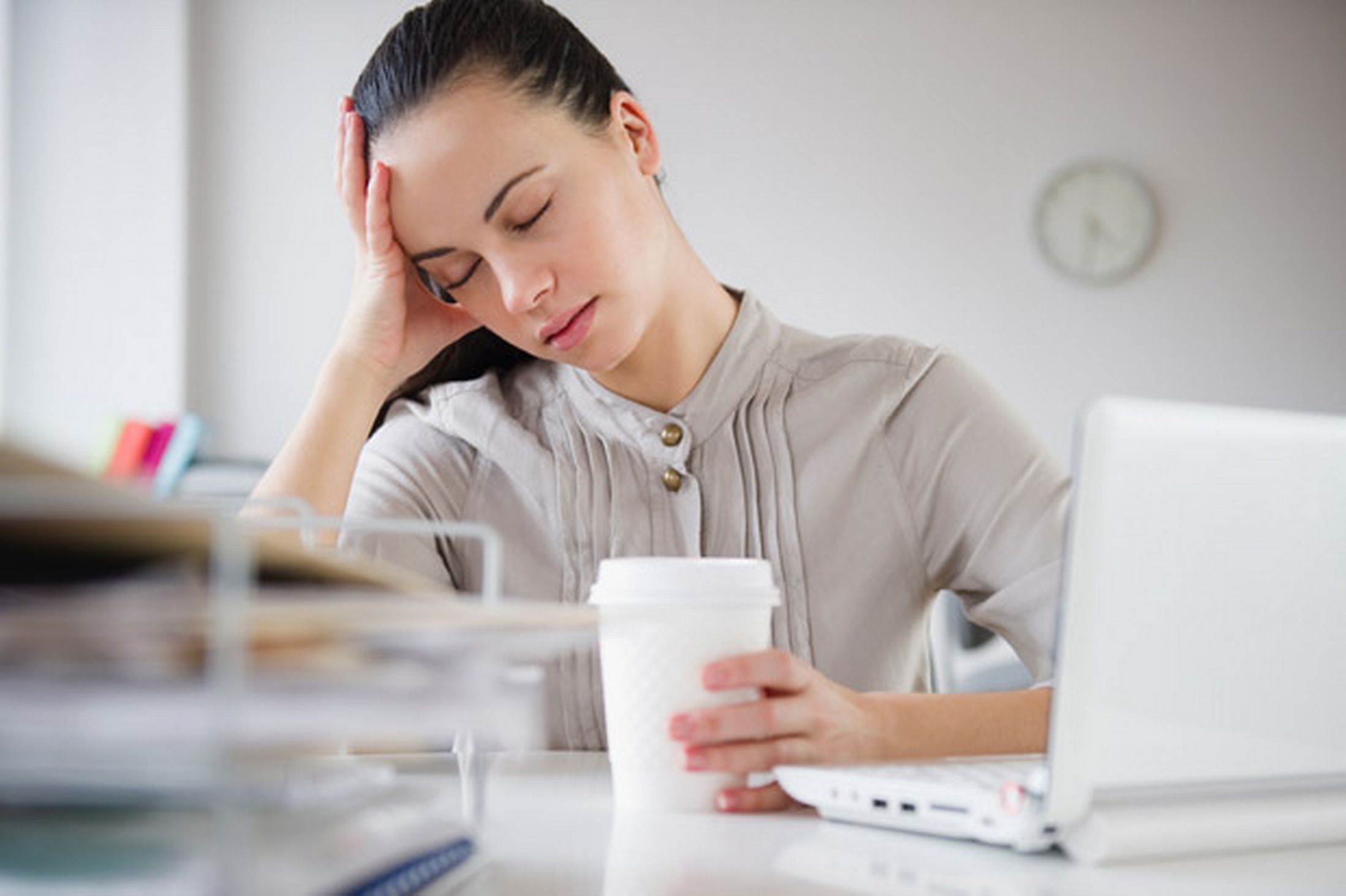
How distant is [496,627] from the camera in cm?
45

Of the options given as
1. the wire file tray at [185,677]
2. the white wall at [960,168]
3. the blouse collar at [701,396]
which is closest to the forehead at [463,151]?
the blouse collar at [701,396]

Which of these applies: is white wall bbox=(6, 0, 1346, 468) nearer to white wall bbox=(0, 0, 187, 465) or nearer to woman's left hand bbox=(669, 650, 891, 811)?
white wall bbox=(0, 0, 187, 465)

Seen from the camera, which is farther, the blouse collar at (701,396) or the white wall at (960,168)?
the white wall at (960,168)

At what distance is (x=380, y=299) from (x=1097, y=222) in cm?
355

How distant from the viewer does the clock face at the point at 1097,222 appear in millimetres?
4492

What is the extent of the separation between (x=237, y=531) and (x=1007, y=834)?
0.41 metres

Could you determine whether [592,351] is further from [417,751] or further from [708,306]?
[417,751]

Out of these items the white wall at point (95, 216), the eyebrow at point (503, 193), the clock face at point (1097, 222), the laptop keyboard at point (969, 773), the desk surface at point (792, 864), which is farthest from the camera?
the clock face at point (1097, 222)

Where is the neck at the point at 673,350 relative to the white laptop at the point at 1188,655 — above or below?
above

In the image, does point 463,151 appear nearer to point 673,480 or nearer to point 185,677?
point 673,480

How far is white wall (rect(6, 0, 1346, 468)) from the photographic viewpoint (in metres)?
4.09

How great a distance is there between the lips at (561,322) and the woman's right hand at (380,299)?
6.9 inches

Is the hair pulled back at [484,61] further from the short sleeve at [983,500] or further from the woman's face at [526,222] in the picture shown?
the short sleeve at [983,500]

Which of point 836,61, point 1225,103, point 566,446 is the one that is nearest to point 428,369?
point 566,446
